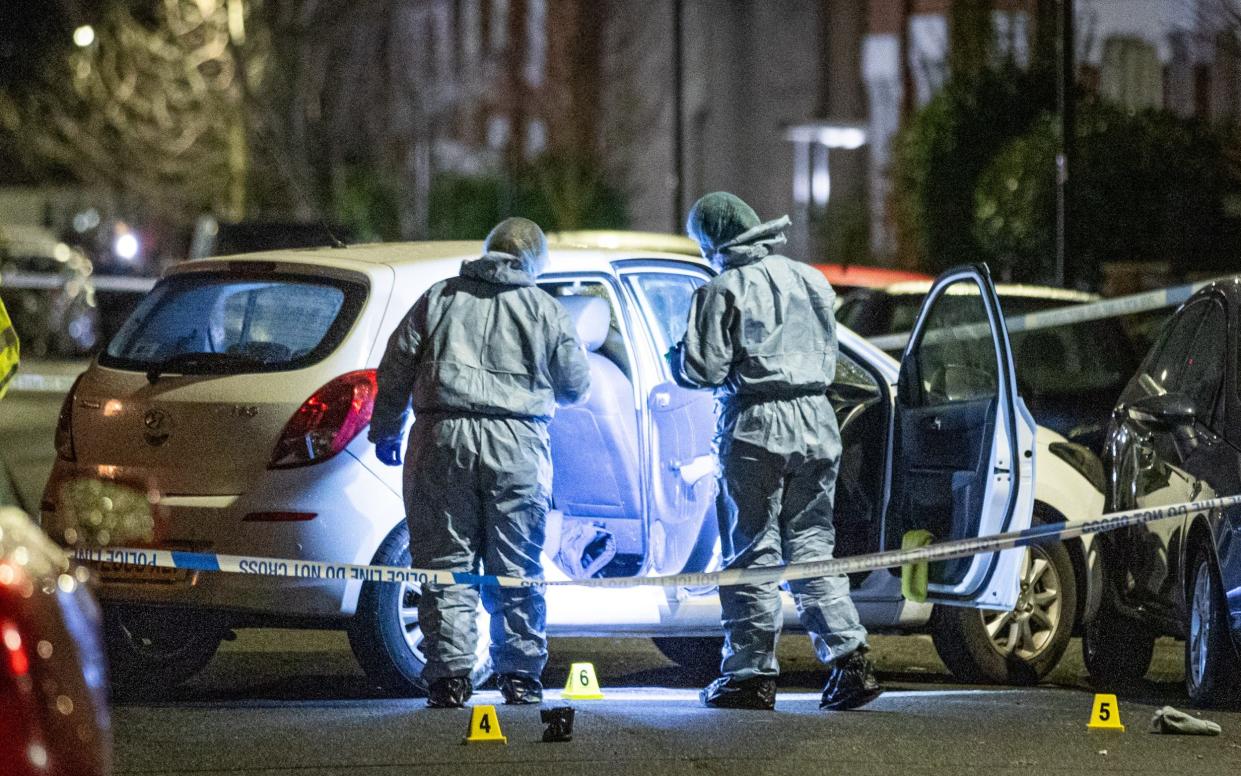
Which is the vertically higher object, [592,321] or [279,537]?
[592,321]

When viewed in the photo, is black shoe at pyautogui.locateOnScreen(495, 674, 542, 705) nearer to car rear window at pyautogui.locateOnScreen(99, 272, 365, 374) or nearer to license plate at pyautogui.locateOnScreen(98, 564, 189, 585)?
license plate at pyautogui.locateOnScreen(98, 564, 189, 585)

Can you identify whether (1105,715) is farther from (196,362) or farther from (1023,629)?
(196,362)

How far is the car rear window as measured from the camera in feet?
25.5

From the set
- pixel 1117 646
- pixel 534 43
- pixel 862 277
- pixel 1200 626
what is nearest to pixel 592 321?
pixel 1200 626

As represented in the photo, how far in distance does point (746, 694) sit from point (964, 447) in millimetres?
1240

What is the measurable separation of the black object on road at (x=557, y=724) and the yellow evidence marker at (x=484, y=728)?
14cm

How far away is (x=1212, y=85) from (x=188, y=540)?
14.6 metres

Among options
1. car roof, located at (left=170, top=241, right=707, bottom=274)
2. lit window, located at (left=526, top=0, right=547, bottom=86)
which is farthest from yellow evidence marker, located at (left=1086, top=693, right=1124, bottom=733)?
lit window, located at (left=526, top=0, right=547, bottom=86)

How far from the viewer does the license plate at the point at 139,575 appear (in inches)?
298

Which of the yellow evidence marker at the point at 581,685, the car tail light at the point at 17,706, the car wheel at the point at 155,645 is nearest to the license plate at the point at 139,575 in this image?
the car wheel at the point at 155,645

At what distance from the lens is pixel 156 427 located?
25.4ft

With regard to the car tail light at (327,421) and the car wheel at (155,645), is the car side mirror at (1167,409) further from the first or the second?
the car wheel at (155,645)

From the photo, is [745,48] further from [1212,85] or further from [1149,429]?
[1149,429]

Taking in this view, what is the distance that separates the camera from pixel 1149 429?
8.38 m
